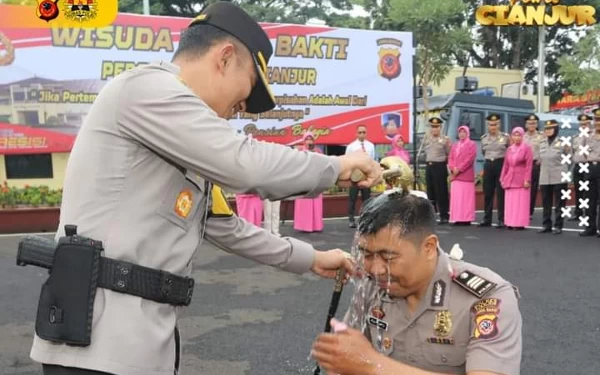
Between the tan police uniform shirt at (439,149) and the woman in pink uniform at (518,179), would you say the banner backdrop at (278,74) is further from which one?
the woman in pink uniform at (518,179)

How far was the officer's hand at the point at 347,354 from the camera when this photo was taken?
1736 mm

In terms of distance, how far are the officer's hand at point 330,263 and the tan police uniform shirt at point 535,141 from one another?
31.1ft

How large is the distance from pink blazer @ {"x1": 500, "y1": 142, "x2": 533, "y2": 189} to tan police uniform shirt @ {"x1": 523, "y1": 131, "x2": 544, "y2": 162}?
79cm

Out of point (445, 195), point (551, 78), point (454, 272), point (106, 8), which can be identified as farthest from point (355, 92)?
point (551, 78)

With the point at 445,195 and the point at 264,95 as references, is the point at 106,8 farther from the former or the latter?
the point at 264,95

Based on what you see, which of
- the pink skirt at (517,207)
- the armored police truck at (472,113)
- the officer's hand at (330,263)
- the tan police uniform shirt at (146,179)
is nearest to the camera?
the tan police uniform shirt at (146,179)

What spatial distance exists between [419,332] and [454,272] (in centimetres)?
23

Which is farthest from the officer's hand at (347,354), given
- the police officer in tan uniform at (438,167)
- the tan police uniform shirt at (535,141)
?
the tan police uniform shirt at (535,141)

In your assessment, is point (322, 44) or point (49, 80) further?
point (322, 44)

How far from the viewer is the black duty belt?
165 centimetres

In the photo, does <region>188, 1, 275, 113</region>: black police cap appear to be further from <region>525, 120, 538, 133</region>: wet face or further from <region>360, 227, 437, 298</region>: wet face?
<region>525, 120, 538, 133</region>: wet face

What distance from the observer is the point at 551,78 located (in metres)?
29.3

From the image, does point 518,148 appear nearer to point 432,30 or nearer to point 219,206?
point 219,206

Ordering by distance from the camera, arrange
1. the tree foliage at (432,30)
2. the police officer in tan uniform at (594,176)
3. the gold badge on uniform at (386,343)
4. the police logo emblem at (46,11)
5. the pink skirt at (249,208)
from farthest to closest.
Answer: the tree foliage at (432,30), the police logo emblem at (46,11), the pink skirt at (249,208), the police officer in tan uniform at (594,176), the gold badge on uniform at (386,343)
